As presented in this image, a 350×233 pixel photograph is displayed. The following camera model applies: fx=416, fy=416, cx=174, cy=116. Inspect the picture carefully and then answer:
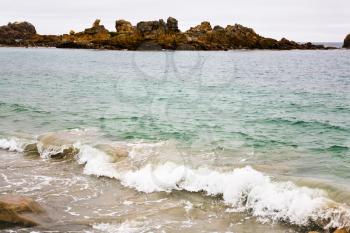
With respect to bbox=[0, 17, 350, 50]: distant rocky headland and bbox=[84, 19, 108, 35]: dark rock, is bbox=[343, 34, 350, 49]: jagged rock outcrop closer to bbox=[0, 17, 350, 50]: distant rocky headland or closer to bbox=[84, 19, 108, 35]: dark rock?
bbox=[0, 17, 350, 50]: distant rocky headland

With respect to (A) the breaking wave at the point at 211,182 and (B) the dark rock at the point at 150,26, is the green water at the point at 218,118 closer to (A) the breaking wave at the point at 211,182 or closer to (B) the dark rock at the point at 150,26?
(A) the breaking wave at the point at 211,182

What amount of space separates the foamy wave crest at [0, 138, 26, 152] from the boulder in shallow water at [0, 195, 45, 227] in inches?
268

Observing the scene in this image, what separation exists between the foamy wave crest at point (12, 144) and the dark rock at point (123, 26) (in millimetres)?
110186

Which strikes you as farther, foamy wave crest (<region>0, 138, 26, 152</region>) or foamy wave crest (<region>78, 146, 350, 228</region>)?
foamy wave crest (<region>0, 138, 26, 152</region>)

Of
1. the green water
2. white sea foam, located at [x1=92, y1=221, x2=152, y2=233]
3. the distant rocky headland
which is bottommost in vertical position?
white sea foam, located at [x1=92, y1=221, x2=152, y2=233]

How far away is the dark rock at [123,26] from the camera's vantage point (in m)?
125

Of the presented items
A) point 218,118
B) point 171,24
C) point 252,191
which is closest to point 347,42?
point 171,24

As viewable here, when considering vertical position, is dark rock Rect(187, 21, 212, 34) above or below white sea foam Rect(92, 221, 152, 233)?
above

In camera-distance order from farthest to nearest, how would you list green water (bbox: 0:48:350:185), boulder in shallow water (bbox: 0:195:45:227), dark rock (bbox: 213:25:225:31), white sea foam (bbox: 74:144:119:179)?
dark rock (bbox: 213:25:225:31) < green water (bbox: 0:48:350:185) < white sea foam (bbox: 74:144:119:179) < boulder in shallow water (bbox: 0:195:45:227)

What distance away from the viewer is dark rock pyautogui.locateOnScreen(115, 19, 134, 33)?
12510 cm

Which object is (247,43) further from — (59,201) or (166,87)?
(59,201)

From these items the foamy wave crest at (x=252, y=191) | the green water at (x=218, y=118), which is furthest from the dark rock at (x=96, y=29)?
the foamy wave crest at (x=252, y=191)

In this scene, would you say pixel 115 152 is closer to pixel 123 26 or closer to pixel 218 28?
pixel 123 26

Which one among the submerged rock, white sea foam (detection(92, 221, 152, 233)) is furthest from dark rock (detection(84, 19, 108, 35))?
white sea foam (detection(92, 221, 152, 233))
